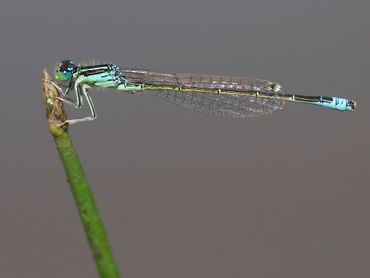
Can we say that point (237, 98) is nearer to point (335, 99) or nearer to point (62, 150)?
point (335, 99)

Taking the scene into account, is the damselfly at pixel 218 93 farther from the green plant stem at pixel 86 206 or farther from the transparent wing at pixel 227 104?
the green plant stem at pixel 86 206

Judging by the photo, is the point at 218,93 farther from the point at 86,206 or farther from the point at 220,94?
the point at 86,206

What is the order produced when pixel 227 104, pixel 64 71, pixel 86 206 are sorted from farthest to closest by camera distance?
pixel 227 104 < pixel 64 71 < pixel 86 206

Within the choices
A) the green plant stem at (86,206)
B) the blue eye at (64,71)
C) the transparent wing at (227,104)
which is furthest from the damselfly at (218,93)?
the green plant stem at (86,206)

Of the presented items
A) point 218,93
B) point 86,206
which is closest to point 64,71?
point 218,93

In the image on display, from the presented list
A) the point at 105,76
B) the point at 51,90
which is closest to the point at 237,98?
the point at 105,76
